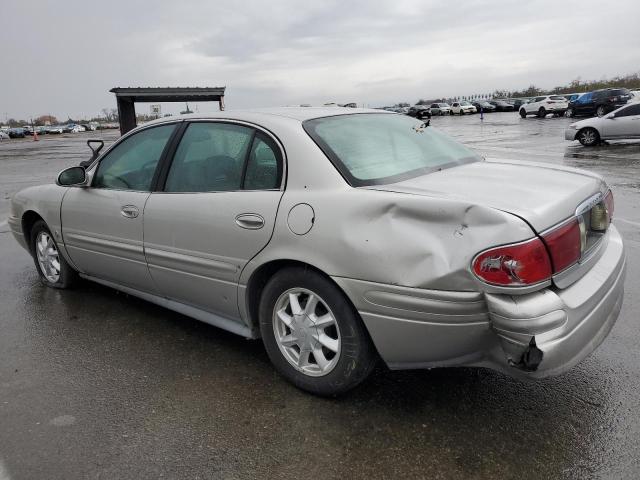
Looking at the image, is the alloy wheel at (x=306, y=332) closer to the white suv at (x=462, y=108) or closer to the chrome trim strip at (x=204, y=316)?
the chrome trim strip at (x=204, y=316)

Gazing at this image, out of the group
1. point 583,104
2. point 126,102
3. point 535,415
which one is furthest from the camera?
point 583,104

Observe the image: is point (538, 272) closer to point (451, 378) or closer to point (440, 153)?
point (451, 378)

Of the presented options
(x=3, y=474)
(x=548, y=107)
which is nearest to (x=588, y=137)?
(x=3, y=474)

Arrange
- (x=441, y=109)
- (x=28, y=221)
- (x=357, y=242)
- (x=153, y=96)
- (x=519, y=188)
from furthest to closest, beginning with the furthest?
1. (x=441, y=109)
2. (x=153, y=96)
3. (x=28, y=221)
4. (x=519, y=188)
5. (x=357, y=242)

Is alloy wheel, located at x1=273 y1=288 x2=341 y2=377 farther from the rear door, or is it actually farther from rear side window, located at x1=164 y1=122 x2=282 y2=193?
rear side window, located at x1=164 y1=122 x2=282 y2=193

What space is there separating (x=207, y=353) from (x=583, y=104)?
33990mm

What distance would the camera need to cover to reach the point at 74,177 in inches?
166

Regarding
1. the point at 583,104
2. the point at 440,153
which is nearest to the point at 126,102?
the point at 440,153

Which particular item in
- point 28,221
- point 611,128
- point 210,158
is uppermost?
point 210,158

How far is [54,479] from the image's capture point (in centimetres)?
233

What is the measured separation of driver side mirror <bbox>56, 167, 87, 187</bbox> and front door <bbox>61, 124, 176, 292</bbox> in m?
0.07

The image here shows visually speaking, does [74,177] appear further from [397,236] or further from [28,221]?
[397,236]

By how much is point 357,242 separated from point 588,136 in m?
17.2

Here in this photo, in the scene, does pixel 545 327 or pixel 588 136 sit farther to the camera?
pixel 588 136
